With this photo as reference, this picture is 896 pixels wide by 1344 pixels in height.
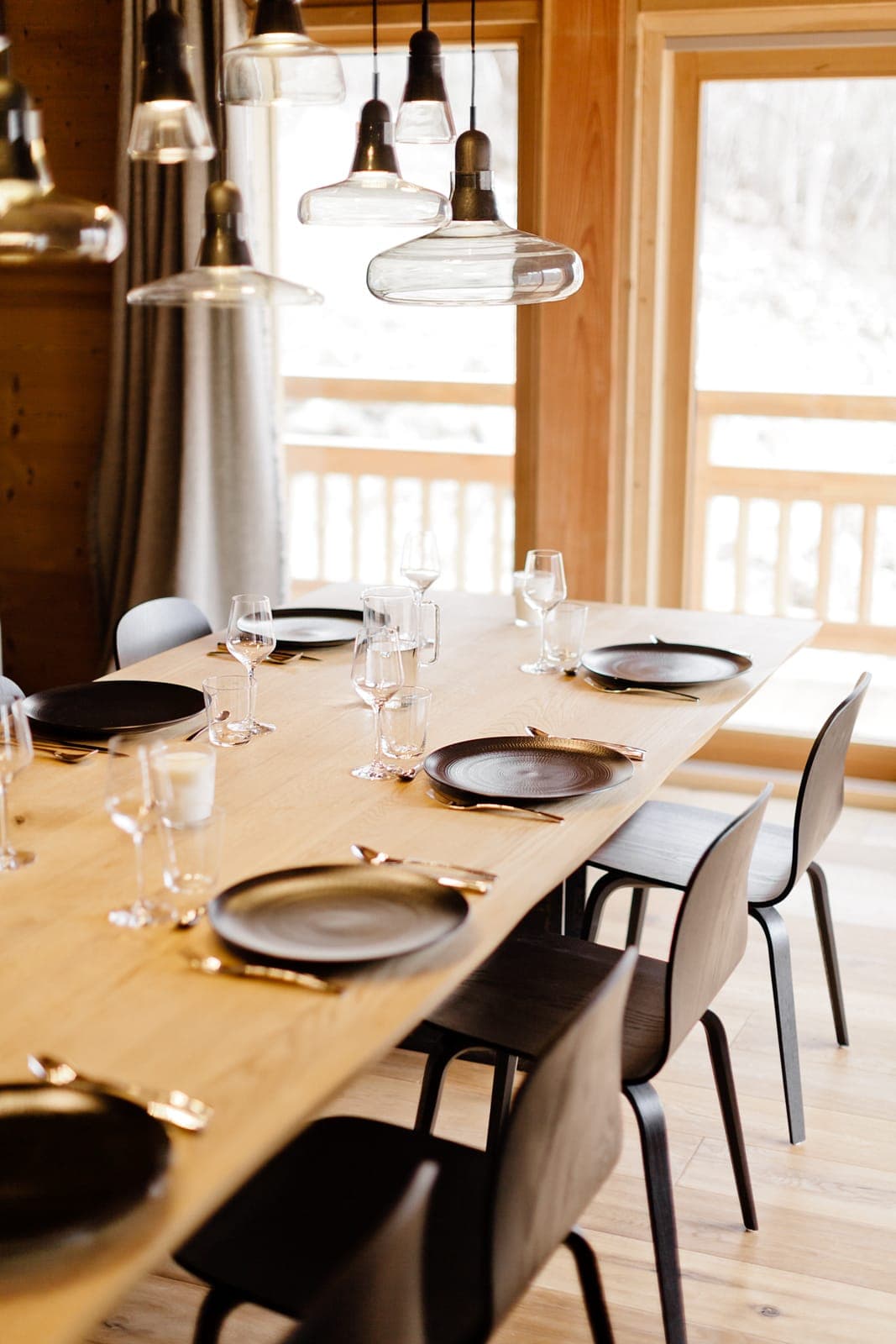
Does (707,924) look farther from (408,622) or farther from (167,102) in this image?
(167,102)

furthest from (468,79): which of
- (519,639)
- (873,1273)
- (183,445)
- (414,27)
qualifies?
(873,1273)

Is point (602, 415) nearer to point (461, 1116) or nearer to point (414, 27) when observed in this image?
point (414, 27)

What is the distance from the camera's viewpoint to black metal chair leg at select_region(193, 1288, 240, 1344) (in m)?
1.47

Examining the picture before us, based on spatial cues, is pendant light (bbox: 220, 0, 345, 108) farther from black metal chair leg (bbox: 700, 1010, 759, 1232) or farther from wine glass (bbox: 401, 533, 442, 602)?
black metal chair leg (bbox: 700, 1010, 759, 1232)

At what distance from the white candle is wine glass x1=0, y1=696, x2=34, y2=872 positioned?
197 millimetres

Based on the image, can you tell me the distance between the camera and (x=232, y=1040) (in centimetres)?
130

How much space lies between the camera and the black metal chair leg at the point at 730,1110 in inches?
83.4

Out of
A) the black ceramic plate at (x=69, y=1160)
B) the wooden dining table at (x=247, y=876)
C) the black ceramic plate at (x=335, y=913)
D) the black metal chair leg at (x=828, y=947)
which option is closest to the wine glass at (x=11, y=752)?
the wooden dining table at (x=247, y=876)

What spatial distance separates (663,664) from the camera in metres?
2.67

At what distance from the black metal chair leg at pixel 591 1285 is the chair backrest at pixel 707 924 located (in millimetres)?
334

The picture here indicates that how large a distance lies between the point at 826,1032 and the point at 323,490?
2.59 meters

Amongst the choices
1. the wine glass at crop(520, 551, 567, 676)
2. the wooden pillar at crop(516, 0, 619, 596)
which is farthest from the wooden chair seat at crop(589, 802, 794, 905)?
the wooden pillar at crop(516, 0, 619, 596)

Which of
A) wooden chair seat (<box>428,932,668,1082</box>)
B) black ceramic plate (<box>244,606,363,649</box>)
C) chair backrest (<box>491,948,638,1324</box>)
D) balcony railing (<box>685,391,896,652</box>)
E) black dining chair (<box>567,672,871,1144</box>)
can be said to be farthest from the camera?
balcony railing (<box>685,391,896,652</box>)

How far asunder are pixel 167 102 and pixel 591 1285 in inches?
67.0
